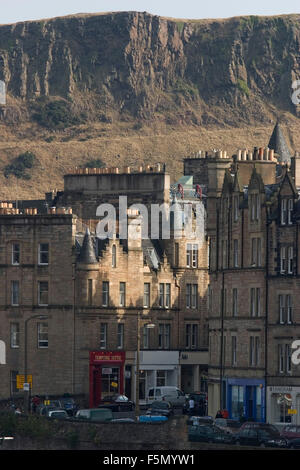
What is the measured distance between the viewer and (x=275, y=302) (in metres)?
138

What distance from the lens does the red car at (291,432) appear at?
394 ft

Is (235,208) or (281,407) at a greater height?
(235,208)

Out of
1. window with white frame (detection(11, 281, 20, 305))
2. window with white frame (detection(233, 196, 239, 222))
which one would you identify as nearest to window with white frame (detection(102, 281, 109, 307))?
window with white frame (detection(11, 281, 20, 305))

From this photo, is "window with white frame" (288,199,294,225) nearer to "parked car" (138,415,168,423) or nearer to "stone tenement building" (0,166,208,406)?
"parked car" (138,415,168,423)

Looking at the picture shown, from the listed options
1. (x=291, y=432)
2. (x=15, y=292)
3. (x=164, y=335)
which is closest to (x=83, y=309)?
(x=15, y=292)

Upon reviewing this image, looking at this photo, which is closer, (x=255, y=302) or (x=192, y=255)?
(x=255, y=302)

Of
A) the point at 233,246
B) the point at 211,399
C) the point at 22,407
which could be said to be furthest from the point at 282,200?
the point at 22,407

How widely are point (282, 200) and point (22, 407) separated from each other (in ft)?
82.3

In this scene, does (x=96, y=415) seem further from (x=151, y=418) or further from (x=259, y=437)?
(x=259, y=437)

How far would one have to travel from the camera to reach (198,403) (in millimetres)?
149000

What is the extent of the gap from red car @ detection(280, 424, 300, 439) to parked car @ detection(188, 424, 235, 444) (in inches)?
146

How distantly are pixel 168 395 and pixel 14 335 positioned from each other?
12.4 metres

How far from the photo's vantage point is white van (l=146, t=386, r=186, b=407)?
150 meters
